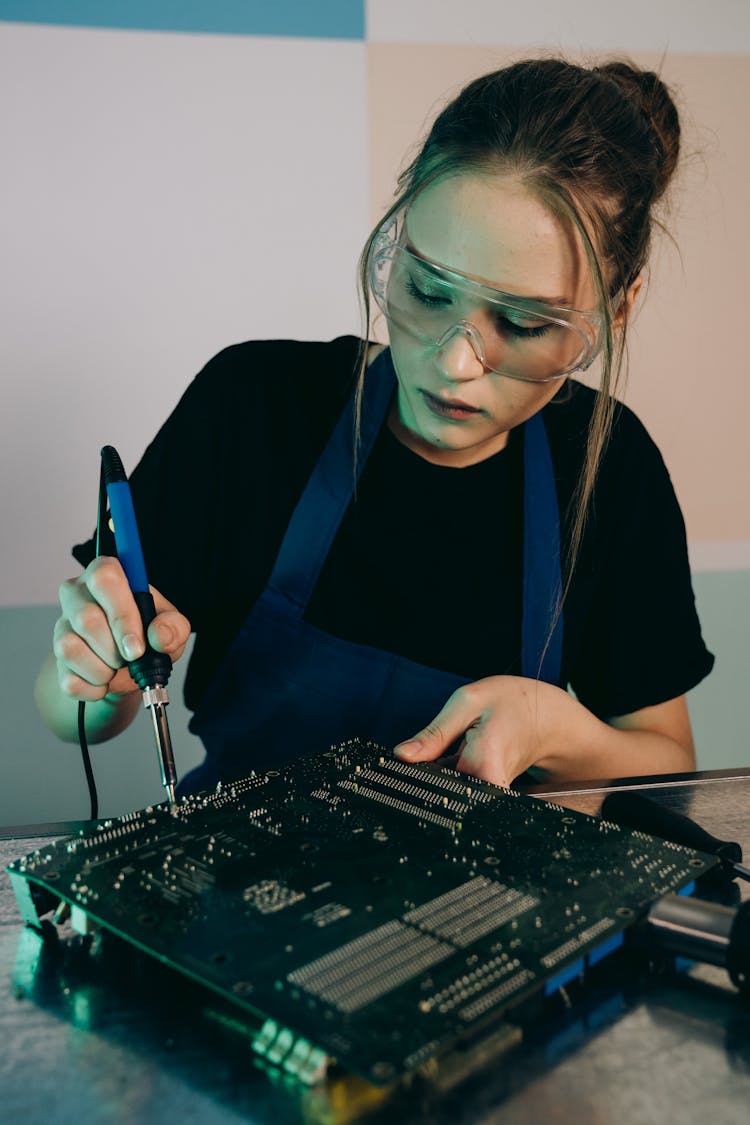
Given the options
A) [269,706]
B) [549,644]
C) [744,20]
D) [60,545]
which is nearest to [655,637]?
[549,644]

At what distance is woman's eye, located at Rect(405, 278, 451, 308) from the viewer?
1.22 m

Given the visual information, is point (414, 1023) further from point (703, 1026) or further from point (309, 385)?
point (309, 385)

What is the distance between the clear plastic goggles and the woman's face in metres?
0.01

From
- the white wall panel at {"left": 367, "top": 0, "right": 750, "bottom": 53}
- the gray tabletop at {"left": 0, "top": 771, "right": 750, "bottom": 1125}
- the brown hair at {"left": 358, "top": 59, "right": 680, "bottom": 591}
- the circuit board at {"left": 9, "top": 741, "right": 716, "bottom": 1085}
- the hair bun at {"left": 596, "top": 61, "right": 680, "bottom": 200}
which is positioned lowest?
the gray tabletop at {"left": 0, "top": 771, "right": 750, "bottom": 1125}

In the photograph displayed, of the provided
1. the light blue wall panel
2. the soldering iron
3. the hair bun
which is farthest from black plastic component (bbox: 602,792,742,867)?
the light blue wall panel

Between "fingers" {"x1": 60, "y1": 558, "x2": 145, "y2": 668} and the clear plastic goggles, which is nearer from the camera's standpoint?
"fingers" {"x1": 60, "y1": 558, "x2": 145, "y2": 668}

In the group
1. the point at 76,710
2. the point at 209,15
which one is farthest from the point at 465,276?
the point at 209,15

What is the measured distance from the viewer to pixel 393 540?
1.58 metres

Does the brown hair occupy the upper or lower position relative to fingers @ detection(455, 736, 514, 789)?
upper

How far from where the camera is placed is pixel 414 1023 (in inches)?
23.7

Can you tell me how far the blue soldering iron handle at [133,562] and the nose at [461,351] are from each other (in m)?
0.41

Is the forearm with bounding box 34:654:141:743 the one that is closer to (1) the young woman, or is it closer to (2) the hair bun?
(1) the young woman

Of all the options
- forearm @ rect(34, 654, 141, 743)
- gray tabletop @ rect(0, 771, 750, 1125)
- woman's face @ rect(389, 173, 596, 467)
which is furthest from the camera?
forearm @ rect(34, 654, 141, 743)

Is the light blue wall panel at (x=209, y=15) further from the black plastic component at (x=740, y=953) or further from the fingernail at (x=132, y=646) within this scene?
the black plastic component at (x=740, y=953)
